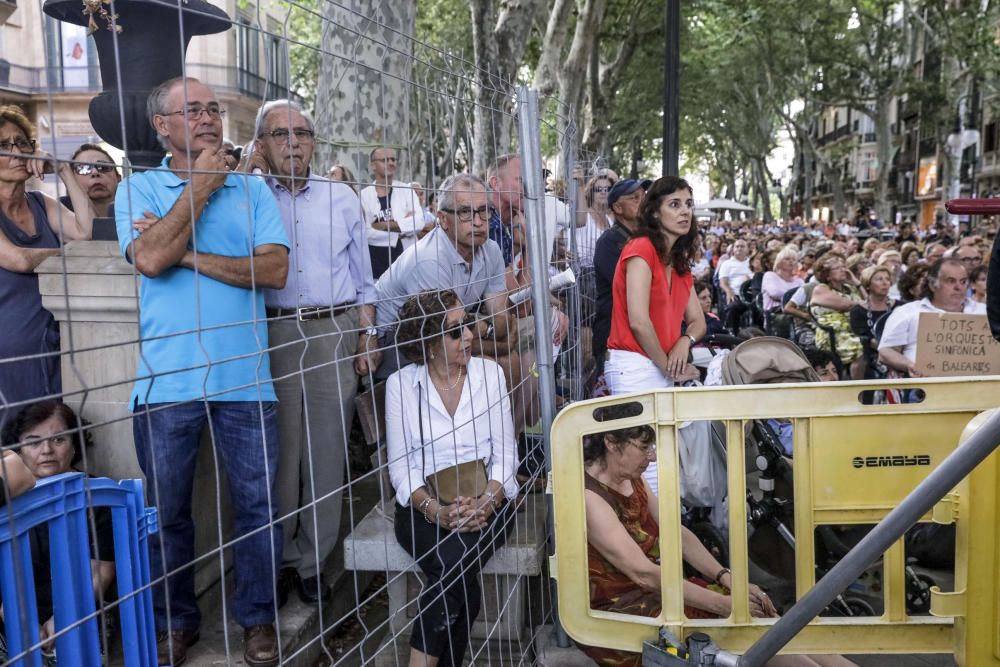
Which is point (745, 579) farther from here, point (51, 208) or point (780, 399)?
point (51, 208)

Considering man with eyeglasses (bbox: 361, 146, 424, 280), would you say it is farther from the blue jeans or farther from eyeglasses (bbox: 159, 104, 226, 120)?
the blue jeans

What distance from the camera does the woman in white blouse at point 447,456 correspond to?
304 centimetres

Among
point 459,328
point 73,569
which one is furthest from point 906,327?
point 73,569

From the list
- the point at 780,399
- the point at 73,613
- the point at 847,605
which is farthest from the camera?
the point at 847,605

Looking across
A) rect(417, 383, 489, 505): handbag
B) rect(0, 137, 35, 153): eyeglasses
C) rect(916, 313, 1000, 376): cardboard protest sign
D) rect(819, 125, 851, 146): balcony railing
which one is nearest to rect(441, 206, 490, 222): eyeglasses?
rect(417, 383, 489, 505): handbag

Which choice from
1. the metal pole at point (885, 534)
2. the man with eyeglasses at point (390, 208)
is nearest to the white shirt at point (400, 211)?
the man with eyeglasses at point (390, 208)

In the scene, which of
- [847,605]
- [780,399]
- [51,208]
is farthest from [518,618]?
[51,208]

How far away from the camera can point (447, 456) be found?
126 inches

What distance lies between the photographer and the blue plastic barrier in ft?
5.21

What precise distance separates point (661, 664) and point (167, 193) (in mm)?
1913

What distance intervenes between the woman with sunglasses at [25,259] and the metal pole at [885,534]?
212cm

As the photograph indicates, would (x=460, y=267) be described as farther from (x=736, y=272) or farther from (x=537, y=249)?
(x=736, y=272)

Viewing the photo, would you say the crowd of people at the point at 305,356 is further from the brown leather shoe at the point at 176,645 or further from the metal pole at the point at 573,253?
the metal pole at the point at 573,253

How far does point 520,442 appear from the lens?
12.2 ft
